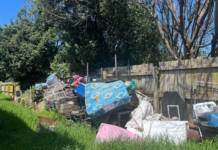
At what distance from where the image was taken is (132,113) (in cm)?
588

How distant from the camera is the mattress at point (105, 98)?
570cm

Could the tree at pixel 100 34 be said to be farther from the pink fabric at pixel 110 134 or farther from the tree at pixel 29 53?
the pink fabric at pixel 110 134

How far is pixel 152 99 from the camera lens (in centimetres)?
632

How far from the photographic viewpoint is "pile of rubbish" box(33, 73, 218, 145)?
14.1 feet

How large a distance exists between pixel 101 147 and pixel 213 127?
2.25m

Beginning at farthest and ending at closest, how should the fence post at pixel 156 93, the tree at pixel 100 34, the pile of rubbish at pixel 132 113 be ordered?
the tree at pixel 100 34, the fence post at pixel 156 93, the pile of rubbish at pixel 132 113

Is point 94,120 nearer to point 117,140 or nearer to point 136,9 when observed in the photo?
point 117,140

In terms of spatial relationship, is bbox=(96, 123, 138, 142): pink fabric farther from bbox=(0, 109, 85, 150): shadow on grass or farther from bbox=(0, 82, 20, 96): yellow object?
bbox=(0, 82, 20, 96): yellow object

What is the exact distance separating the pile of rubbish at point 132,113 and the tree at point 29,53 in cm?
889

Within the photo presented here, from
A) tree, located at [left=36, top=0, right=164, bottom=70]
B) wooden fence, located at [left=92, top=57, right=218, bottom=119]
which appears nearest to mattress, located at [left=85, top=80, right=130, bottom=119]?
wooden fence, located at [left=92, top=57, right=218, bottom=119]

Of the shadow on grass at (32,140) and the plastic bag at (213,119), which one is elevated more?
the plastic bag at (213,119)

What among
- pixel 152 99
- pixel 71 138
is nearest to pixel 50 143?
pixel 71 138

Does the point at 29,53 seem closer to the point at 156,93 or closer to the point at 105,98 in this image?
the point at 105,98

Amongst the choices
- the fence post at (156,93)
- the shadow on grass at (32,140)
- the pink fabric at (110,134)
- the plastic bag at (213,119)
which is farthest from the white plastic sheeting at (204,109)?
the shadow on grass at (32,140)
